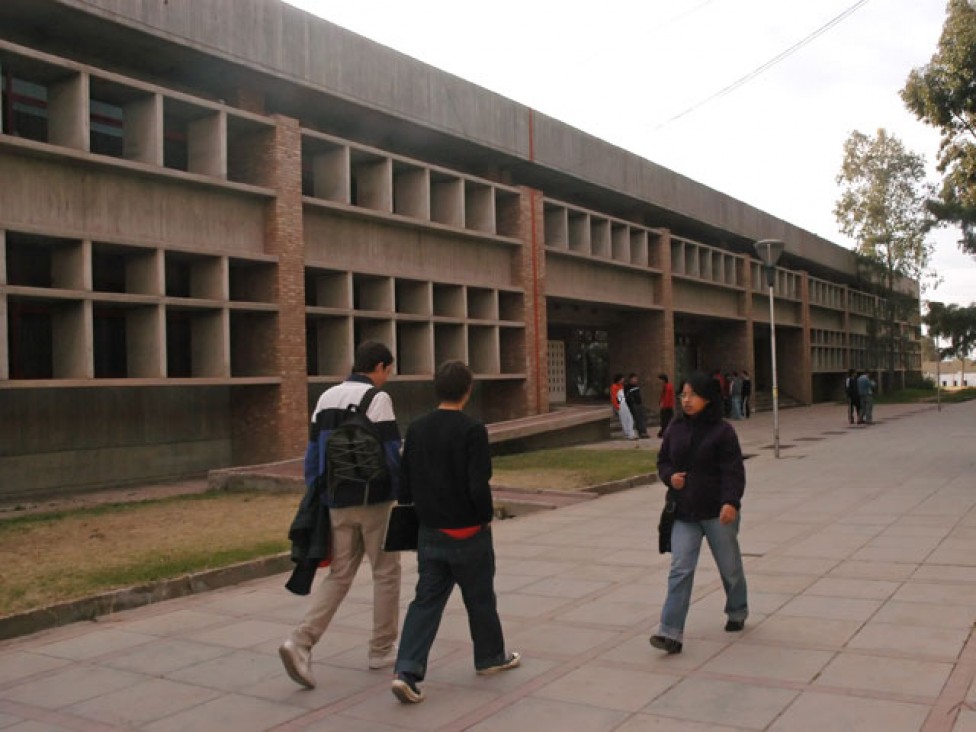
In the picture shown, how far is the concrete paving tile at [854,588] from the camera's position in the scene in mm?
6875

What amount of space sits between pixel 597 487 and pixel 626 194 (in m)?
16.9

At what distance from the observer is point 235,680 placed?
5406 mm

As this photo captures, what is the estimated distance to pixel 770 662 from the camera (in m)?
5.31

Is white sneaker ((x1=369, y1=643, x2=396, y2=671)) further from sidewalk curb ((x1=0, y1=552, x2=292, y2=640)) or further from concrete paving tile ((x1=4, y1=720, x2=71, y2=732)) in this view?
sidewalk curb ((x1=0, y1=552, x2=292, y2=640))

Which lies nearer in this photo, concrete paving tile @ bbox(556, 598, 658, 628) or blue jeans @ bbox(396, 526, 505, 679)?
blue jeans @ bbox(396, 526, 505, 679)

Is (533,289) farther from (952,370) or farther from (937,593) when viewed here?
(952,370)

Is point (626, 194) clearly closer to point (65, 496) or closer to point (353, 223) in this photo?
point (353, 223)

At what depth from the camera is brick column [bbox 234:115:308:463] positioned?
17.0m

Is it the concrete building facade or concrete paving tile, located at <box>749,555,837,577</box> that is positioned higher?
the concrete building facade

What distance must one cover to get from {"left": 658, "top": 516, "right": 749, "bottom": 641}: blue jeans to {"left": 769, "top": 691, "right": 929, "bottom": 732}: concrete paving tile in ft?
3.29

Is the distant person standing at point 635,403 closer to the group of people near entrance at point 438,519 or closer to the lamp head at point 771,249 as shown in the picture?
the lamp head at point 771,249

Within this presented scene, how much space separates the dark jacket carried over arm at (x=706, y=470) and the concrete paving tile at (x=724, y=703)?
1113mm

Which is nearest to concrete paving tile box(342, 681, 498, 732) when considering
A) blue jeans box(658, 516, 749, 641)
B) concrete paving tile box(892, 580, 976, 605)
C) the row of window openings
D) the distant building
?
blue jeans box(658, 516, 749, 641)

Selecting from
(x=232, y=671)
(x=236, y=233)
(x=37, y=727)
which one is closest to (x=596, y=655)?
(x=232, y=671)
